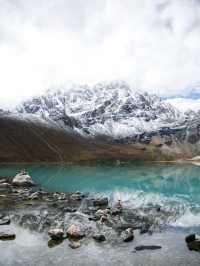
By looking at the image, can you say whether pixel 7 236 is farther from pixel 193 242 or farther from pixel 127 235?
pixel 193 242

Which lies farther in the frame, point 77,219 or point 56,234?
point 77,219

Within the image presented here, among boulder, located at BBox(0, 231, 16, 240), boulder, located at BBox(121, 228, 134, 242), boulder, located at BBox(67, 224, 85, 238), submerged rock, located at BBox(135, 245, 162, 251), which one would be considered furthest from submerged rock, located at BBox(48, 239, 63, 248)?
submerged rock, located at BBox(135, 245, 162, 251)

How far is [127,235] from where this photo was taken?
30297 mm

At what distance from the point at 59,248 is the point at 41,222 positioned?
911 centimetres

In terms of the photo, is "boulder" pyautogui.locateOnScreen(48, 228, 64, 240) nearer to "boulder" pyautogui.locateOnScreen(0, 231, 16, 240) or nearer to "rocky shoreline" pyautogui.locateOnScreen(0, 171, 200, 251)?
"rocky shoreline" pyautogui.locateOnScreen(0, 171, 200, 251)

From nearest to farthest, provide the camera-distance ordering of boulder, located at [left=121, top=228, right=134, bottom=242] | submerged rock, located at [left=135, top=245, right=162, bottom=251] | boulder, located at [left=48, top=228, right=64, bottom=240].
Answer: submerged rock, located at [left=135, top=245, right=162, bottom=251], boulder, located at [left=121, top=228, right=134, bottom=242], boulder, located at [left=48, top=228, right=64, bottom=240]

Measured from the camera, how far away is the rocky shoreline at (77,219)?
3023cm

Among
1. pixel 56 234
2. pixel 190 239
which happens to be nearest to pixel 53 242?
pixel 56 234

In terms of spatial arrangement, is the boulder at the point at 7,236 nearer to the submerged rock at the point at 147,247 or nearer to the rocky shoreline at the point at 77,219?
the rocky shoreline at the point at 77,219

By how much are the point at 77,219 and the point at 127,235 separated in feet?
29.2

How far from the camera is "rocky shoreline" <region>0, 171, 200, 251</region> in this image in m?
30.2

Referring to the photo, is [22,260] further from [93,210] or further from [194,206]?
[194,206]

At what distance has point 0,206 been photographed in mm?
44219

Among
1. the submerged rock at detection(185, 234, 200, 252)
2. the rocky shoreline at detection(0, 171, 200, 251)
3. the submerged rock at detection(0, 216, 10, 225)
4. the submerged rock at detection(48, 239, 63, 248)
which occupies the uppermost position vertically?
the submerged rock at detection(185, 234, 200, 252)
